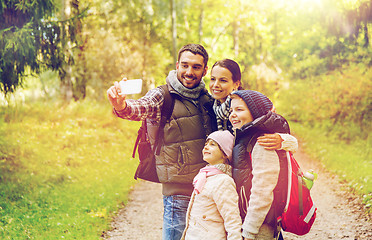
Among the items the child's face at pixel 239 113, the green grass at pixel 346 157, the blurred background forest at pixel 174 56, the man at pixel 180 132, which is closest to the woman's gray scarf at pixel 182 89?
the man at pixel 180 132

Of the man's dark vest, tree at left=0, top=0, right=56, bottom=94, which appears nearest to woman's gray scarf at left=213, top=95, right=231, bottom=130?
the man's dark vest

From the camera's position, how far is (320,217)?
22.6ft

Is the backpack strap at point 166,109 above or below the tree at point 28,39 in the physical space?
below

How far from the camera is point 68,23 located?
342 inches

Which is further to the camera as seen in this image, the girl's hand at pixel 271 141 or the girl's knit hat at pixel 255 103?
the girl's knit hat at pixel 255 103

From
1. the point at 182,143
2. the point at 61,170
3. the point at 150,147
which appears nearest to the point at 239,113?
the point at 182,143

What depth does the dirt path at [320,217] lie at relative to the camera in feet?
19.9

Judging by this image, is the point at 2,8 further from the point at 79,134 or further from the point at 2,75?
the point at 79,134

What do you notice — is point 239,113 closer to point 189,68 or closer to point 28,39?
point 189,68

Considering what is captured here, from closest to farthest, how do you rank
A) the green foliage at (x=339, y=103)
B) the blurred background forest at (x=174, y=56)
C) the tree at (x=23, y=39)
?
the tree at (x=23, y=39), the blurred background forest at (x=174, y=56), the green foliage at (x=339, y=103)

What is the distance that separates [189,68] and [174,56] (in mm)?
16671

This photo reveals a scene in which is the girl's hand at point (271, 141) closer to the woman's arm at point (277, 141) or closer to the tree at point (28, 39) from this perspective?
the woman's arm at point (277, 141)

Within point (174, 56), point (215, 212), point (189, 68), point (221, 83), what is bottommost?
point (215, 212)

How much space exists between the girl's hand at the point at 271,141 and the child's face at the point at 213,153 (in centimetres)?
40
